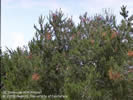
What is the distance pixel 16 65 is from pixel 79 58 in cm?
446

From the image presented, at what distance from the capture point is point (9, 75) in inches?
604

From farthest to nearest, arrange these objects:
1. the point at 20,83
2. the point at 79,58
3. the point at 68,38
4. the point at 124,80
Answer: the point at 68,38
the point at 20,83
the point at 79,58
the point at 124,80

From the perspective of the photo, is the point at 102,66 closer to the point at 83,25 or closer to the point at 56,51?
the point at 56,51

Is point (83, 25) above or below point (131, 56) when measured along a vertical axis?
above

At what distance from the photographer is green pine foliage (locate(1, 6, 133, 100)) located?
38.0 feet

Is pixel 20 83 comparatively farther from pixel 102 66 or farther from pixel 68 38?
pixel 102 66

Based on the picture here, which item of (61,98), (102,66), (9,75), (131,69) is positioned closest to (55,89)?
(61,98)

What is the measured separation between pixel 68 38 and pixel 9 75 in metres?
3.92

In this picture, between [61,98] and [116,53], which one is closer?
[116,53]

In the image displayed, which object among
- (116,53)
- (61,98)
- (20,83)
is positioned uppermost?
(116,53)

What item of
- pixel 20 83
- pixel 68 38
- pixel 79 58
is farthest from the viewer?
pixel 68 38

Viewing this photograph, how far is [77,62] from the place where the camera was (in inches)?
503

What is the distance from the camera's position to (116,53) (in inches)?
482

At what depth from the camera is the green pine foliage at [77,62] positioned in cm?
1159
